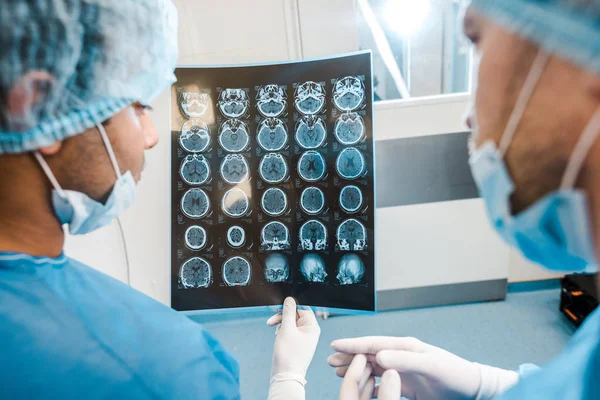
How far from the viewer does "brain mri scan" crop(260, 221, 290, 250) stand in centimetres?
114

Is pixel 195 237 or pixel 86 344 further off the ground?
pixel 195 237

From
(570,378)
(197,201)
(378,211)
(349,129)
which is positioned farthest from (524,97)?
(378,211)

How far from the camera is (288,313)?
3.56ft

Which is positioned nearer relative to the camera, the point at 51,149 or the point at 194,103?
the point at 51,149

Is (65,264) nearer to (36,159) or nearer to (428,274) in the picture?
(36,159)

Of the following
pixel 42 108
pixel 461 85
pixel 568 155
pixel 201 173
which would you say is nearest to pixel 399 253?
pixel 461 85

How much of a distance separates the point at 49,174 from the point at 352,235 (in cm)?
76

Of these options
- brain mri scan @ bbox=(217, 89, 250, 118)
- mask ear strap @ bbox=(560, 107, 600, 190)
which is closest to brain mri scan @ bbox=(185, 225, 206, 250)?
brain mri scan @ bbox=(217, 89, 250, 118)

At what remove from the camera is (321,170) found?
3.71 ft

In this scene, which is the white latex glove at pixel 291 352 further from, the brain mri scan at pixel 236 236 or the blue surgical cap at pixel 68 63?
the blue surgical cap at pixel 68 63

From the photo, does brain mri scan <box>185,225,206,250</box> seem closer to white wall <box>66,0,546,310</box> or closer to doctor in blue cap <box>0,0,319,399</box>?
doctor in blue cap <box>0,0,319,399</box>

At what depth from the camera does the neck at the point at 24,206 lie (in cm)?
66

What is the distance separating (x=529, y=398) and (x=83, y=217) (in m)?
0.86

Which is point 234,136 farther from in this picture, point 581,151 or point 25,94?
point 581,151
